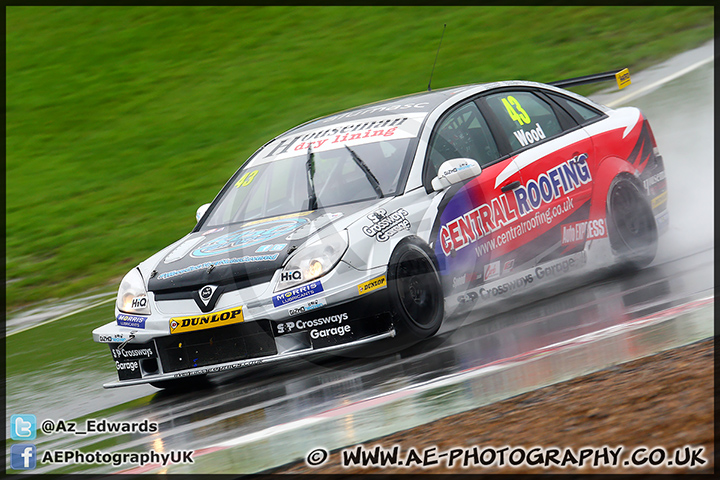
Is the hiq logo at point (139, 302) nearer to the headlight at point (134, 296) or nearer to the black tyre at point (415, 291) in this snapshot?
the headlight at point (134, 296)

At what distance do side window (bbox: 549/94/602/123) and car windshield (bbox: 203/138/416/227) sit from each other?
1.69 meters

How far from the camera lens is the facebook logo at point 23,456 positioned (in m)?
4.46

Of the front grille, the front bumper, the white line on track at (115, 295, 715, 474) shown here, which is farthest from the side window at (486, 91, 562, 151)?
the front grille

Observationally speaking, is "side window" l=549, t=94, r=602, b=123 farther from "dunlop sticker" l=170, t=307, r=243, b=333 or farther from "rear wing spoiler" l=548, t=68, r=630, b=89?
"dunlop sticker" l=170, t=307, r=243, b=333

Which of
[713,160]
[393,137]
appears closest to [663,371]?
[393,137]

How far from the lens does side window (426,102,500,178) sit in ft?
20.4

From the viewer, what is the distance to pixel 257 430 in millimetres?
4391

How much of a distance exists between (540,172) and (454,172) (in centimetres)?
94

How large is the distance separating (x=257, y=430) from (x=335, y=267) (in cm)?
118

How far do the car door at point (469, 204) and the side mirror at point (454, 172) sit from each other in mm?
63

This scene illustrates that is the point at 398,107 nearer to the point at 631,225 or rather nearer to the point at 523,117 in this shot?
the point at 523,117

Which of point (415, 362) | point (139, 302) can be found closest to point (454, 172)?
point (415, 362)

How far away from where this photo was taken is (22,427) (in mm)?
5379

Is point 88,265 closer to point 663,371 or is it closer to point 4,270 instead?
point 4,270
